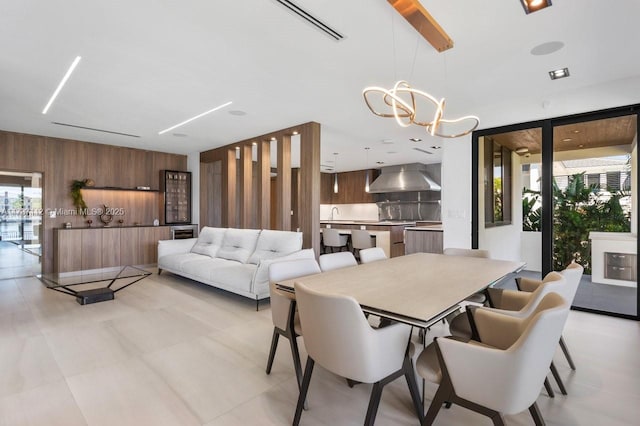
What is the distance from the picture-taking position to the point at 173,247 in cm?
599

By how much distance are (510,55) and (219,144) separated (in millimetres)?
5559

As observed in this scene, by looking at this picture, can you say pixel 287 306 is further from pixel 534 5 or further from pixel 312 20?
pixel 534 5

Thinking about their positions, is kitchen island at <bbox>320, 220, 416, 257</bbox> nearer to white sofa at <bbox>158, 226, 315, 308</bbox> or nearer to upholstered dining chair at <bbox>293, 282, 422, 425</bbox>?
white sofa at <bbox>158, 226, 315, 308</bbox>

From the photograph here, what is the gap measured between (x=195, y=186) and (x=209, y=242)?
256 centimetres

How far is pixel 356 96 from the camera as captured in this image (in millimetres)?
4043

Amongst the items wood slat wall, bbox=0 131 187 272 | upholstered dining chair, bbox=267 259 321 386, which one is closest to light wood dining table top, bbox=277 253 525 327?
upholstered dining chair, bbox=267 259 321 386

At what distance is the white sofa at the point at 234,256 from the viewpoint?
158 inches

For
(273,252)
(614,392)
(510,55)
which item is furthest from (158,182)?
(614,392)

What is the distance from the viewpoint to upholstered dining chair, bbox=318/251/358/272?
2.72m

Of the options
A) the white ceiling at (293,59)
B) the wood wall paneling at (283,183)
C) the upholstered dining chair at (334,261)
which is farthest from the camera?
the wood wall paneling at (283,183)

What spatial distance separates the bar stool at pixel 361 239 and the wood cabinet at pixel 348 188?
339 cm

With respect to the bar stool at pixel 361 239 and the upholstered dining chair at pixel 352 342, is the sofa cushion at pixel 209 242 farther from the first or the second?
the upholstered dining chair at pixel 352 342

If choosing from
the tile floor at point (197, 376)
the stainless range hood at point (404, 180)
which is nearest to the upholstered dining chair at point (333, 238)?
the stainless range hood at point (404, 180)

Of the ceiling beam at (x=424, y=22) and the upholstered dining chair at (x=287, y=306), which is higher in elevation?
the ceiling beam at (x=424, y=22)
